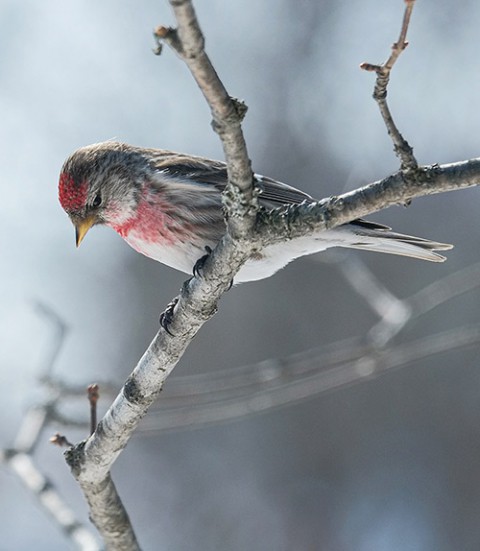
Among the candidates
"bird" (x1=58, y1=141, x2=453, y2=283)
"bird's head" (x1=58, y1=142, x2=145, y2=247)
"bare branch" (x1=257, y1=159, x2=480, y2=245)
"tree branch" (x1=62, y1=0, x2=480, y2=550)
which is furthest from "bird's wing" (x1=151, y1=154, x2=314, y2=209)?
"bare branch" (x1=257, y1=159, x2=480, y2=245)

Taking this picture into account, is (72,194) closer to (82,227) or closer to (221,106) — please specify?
(82,227)

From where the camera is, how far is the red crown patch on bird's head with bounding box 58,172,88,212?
3.86m

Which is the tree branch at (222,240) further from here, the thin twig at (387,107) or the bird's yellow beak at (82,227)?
the bird's yellow beak at (82,227)

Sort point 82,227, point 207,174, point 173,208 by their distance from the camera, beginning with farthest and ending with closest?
point 82,227 < point 207,174 < point 173,208

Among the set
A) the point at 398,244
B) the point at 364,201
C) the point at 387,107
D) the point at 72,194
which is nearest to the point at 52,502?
the point at 72,194

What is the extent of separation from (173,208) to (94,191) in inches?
18.3

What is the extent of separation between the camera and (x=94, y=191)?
12.8 feet

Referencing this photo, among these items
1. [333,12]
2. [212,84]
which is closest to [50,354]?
[212,84]

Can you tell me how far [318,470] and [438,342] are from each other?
4.29m

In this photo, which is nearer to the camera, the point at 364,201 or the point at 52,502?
the point at 364,201

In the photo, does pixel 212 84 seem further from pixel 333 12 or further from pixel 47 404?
pixel 333 12

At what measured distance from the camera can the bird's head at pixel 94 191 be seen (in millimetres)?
Answer: 3832

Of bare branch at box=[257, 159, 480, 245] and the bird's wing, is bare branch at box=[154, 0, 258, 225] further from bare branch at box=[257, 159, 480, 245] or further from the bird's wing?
the bird's wing

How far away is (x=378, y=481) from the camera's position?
24.7 feet
